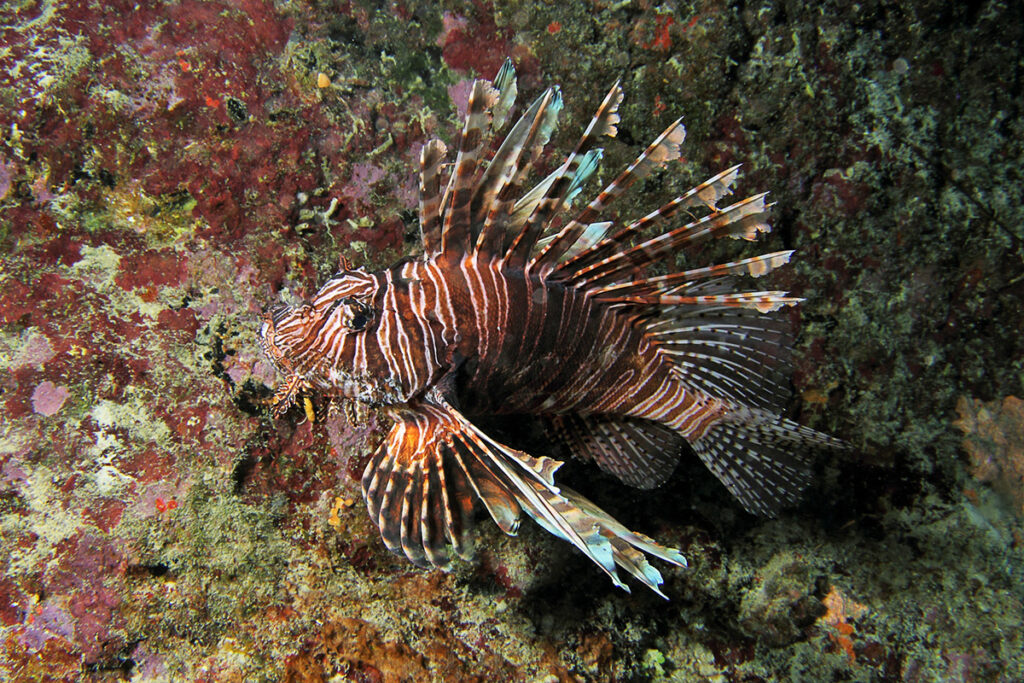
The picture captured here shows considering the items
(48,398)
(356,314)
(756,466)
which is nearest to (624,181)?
(356,314)

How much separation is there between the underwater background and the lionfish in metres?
0.67

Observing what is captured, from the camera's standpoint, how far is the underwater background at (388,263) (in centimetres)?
251

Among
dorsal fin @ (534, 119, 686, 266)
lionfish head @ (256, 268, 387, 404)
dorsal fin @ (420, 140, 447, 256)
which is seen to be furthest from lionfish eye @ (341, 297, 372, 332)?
dorsal fin @ (534, 119, 686, 266)

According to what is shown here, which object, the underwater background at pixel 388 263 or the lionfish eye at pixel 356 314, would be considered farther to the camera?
the underwater background at pixel 388 263

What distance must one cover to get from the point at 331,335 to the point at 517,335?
826 mm

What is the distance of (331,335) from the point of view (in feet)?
7.10

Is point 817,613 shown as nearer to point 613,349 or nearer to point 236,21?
point 613,349

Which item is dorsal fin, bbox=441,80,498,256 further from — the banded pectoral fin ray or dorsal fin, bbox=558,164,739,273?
the banded pectoral fin ray

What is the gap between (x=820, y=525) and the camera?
3719 mm

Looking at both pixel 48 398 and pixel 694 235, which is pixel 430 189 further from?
pixel 48 398

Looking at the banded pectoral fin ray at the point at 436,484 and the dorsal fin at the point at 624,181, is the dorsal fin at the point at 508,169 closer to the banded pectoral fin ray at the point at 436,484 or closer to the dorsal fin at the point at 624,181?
the dorsal fin at the point at 624,181

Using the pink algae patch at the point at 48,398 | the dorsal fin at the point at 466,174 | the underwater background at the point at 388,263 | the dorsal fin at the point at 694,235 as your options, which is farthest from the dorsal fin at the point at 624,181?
the pink algae patch at the point at 48,398

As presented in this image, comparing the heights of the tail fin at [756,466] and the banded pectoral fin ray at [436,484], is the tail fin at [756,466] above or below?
below

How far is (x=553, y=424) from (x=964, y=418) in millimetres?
3206
